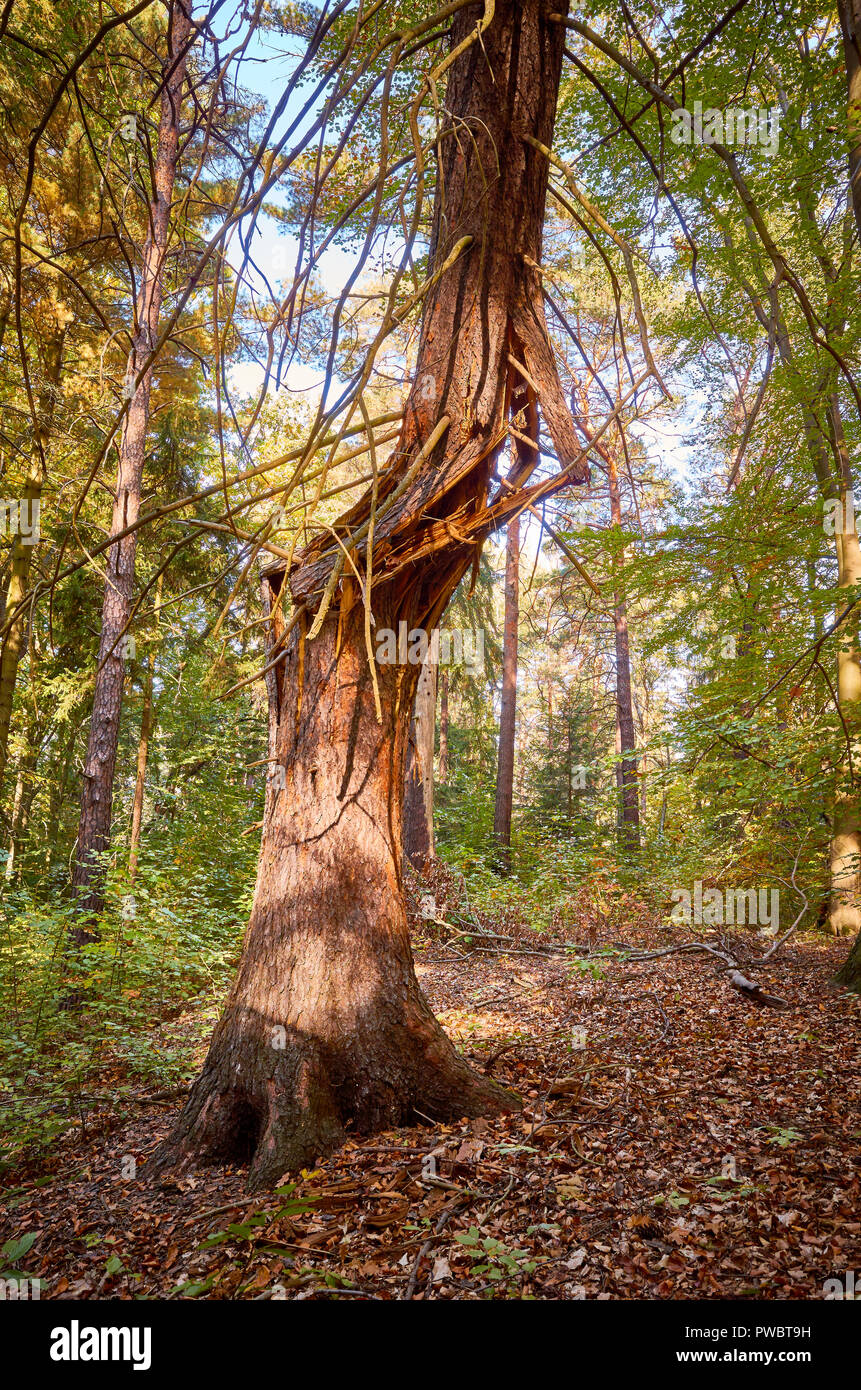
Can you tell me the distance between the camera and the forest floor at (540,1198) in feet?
6.48

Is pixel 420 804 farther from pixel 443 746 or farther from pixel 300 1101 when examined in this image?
pixel 443 746

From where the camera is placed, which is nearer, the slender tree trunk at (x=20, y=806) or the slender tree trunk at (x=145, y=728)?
the slender tree trunk at (x=20, y=806)

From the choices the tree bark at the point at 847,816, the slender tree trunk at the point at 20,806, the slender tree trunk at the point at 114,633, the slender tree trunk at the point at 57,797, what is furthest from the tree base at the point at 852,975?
the slender tree trunk at the point at 57,797

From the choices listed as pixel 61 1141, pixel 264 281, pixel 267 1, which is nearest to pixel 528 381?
pixel 264 281

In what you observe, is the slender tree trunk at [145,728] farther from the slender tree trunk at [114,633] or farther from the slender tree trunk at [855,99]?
the slender tree trunk at [855,99]

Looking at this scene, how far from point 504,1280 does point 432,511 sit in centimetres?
246

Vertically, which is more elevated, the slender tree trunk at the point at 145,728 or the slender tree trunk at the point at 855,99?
the slender tree trunk at the point at 855,99

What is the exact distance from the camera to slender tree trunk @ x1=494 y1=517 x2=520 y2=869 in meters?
14.1

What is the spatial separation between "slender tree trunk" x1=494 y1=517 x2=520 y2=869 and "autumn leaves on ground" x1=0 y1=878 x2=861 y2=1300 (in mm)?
10305

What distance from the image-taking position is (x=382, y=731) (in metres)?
2.97

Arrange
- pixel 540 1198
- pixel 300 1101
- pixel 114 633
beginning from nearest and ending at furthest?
pixel 540 1198 → pixel 300 1101 → pixel 114 633

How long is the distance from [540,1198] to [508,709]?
12415mm

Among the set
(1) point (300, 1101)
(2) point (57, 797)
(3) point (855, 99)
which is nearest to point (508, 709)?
(2) point (57, 797)
